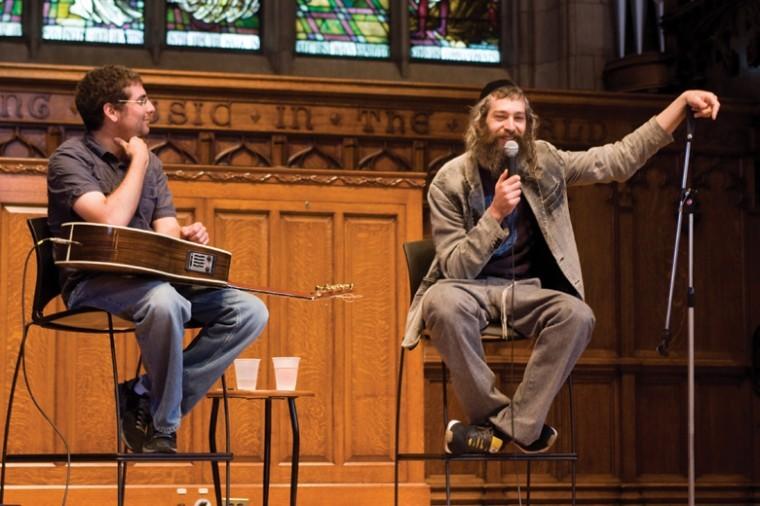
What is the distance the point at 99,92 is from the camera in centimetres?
428

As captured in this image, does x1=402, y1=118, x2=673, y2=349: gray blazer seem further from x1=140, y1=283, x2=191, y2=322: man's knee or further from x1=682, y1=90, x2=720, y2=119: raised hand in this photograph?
x1=140, y1=283, x2=191, y2=322: man's knee

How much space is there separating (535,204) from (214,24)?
17.5 ft

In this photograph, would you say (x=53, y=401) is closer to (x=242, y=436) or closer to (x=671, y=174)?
(x=242, y=436)

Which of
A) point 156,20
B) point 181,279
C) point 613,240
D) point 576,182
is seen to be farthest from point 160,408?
point 156,20

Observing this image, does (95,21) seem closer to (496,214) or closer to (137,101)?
(137,101)

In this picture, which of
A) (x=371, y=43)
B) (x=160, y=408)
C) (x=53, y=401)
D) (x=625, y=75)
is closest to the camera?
(x=160, y=408)

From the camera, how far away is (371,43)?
9.52m

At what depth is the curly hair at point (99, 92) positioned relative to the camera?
428 cm

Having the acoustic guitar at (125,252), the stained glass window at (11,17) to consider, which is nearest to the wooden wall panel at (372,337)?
the acoustic guitar at (125,252)

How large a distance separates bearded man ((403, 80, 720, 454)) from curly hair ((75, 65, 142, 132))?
1.13m

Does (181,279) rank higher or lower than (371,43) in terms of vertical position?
lower

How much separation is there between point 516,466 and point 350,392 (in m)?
1.85

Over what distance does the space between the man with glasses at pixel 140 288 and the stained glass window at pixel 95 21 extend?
15.7 feet

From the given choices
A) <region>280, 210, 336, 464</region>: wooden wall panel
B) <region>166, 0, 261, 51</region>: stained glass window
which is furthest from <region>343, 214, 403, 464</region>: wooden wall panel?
<region>166, 0, 261, 51</region>: stained glass window
